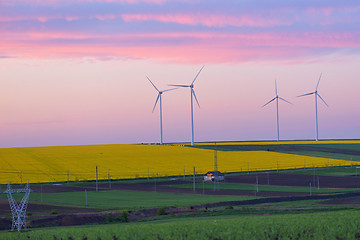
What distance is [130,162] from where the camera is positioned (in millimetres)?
135125

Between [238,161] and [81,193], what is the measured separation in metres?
61.6

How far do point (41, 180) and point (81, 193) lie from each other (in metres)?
18.7

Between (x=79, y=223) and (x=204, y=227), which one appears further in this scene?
(x=79, y=223)

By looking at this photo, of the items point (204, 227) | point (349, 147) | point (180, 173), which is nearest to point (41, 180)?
point (180, 173)

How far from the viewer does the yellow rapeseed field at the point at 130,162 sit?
374 feet

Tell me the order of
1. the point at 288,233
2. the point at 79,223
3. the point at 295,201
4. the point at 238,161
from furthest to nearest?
the point at 238,161, the point at 295,201, the point at 79,223, the point at 288,233

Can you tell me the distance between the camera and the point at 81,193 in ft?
294

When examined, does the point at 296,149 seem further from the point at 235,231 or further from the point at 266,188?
the point at 235,231

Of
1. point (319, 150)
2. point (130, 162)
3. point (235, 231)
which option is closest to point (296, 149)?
point (319, 150)

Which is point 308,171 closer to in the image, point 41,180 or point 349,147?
point 41,180

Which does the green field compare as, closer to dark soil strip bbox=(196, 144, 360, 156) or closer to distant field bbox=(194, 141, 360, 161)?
distant field bbox=(194, 141, 360, 161)

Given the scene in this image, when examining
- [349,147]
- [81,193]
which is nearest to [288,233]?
[81,193]

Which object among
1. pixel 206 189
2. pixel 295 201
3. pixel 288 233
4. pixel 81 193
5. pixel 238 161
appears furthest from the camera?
pixel 238 161

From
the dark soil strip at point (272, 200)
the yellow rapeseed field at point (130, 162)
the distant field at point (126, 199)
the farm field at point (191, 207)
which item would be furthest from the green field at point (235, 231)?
the yellow rapeseed field at point (130, 162)
